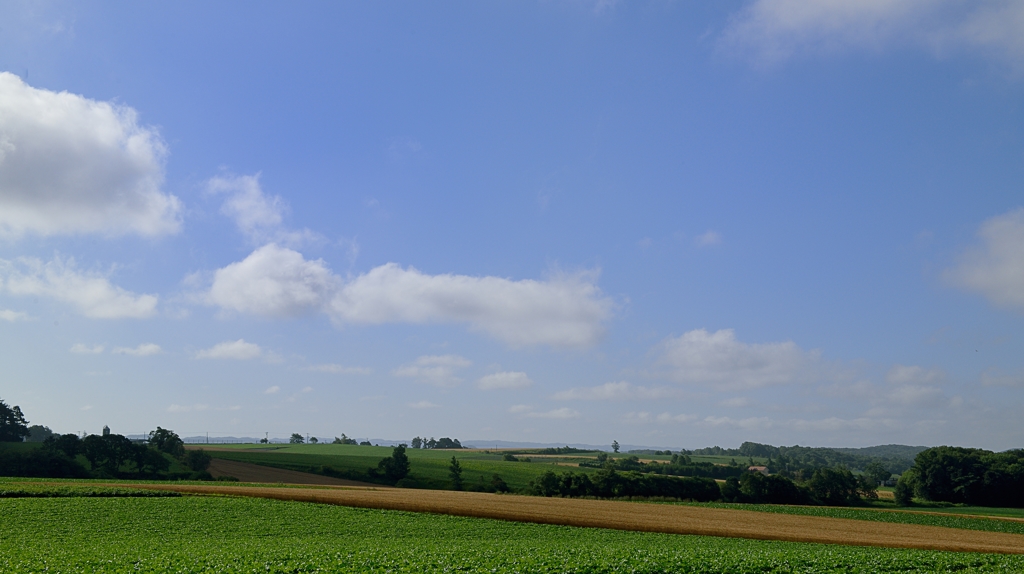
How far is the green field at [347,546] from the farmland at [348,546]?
0.07m

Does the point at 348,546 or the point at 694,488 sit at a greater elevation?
the point at 348,546

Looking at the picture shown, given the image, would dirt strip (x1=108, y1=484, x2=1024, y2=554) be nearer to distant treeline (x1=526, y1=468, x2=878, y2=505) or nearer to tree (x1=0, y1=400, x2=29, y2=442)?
distant treeline (x1=526, y1=468, x2=878, y2=505)

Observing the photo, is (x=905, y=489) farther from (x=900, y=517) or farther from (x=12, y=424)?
(x=12, y=424)

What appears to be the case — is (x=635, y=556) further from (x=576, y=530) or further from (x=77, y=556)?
(x=77, y=556)

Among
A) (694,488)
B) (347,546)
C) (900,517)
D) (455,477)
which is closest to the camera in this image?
(347,546)

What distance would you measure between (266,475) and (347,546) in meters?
78.3

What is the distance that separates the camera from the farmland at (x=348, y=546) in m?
25.3

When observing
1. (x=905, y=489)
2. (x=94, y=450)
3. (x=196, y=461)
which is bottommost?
(x=196, y=461)

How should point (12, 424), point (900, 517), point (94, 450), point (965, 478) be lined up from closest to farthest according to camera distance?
1. point (900, 517)
2. point (965, 478)
3. point (94, 450)
4. point (12, 424)

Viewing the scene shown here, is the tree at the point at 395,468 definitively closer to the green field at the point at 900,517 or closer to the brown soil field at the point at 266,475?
the brown soil field at the point at 266,475

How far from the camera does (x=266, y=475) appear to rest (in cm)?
10031

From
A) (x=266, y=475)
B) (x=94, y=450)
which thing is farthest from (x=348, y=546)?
(x=94, y=450)

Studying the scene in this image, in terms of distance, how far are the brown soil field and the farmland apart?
50191 millimetres

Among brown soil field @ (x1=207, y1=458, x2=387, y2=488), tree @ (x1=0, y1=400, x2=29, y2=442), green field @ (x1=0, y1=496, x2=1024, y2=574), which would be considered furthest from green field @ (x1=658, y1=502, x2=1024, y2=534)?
tree @ (x1=0, y1=400, x2=29, y2=442)
